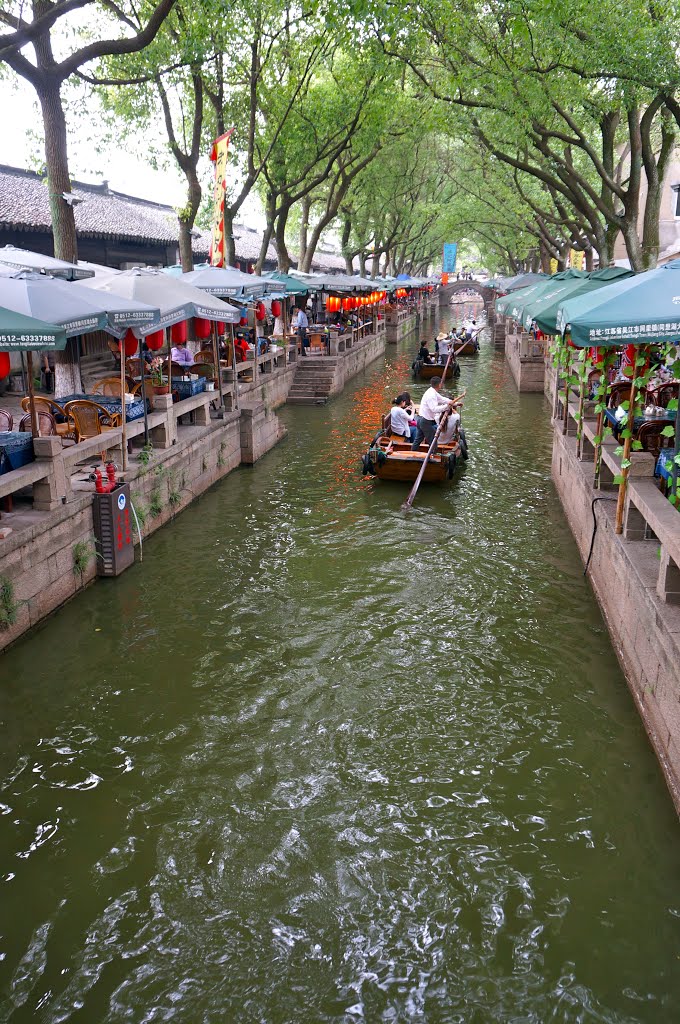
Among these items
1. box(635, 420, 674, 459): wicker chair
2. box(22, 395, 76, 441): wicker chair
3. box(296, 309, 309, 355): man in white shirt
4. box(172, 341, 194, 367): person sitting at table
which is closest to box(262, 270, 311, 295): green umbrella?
box(296, 309, 309, 355): man in white shirt

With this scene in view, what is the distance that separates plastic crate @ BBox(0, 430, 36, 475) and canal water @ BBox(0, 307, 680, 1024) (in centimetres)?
172

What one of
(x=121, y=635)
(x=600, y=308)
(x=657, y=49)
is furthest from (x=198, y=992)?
(x=657, y=49)

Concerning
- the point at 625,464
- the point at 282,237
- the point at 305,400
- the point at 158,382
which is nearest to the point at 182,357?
the point at 158,382

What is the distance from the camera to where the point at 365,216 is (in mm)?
40875

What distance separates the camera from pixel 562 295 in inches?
498

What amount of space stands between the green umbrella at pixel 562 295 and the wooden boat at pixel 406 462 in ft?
8.80

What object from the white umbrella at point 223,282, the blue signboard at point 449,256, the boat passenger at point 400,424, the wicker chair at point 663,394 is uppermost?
the blue signboard at point 449,256

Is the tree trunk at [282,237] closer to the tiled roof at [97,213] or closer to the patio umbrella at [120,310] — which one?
the tiled roof at [97,213]

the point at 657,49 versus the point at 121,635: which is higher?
the point at 657,49

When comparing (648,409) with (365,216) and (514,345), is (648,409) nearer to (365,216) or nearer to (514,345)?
(514,345)

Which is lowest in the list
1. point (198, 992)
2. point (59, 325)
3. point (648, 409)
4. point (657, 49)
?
point (198, 992)

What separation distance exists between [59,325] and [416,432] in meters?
7.70

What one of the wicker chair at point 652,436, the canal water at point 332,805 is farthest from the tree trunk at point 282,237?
the wicker chair at point 652,436

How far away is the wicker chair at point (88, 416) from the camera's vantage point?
417 inches
